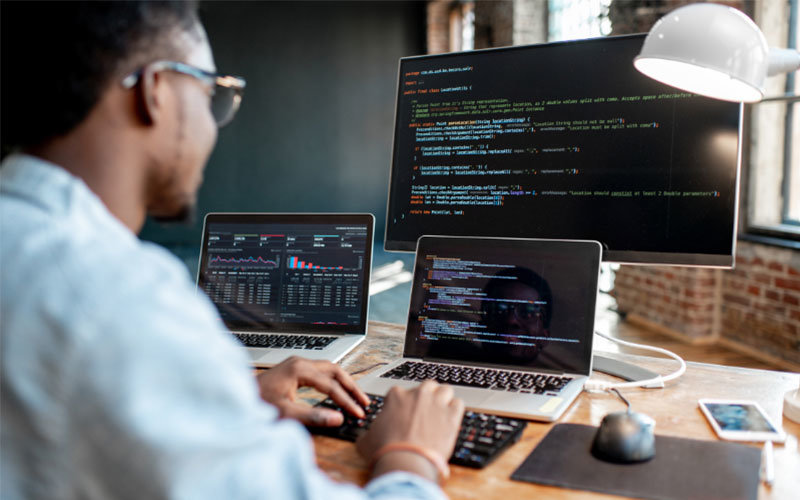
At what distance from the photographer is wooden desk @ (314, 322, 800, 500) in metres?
0.77

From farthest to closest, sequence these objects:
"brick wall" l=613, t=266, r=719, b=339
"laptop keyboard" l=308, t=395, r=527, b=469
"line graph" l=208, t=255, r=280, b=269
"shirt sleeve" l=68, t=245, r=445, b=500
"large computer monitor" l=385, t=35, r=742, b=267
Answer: "brick wall" l=613, t=266, r=719, b=339, "line graph" l=208, t=255, r=280, b=269, "large computer monitor" l=385, t=35, r=742, b=267, "laptop keyboard" l=308, t=395, r=527, b=469, "shirt sleeve" l=68, t=245, r=445, b=500

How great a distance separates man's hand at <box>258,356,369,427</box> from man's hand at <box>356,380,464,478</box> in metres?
0.12

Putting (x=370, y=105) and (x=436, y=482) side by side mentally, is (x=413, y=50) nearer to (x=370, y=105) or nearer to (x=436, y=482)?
(x=370, y=105)

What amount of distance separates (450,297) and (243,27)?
25.6 feet

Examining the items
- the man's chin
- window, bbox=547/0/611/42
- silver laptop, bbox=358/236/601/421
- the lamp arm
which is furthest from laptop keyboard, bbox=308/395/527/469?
window, bbox=547/0/611/42

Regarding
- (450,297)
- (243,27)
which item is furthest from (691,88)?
(243,27)

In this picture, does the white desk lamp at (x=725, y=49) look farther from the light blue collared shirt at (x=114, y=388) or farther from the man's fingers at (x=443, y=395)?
the light blue collared shirt at (x=114, y=388)

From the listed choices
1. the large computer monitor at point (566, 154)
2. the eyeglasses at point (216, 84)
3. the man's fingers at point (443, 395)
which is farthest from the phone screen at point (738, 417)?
the eyeglasses at point (216, 84)

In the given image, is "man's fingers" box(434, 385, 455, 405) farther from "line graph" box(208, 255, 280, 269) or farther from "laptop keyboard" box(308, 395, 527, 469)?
"line graph" box(208, 255, 280, 269)

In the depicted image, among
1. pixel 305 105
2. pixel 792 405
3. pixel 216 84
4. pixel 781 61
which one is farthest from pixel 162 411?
pixel 305 105

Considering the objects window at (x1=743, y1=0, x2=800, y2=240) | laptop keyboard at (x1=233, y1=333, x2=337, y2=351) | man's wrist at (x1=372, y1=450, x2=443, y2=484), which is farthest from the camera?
window at (x1=743, y1=0, x2=800, y2=240)

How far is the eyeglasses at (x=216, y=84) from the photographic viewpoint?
24.1 inches

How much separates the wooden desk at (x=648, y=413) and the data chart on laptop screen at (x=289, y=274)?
141 mm

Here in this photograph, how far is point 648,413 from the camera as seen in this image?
1003mm
